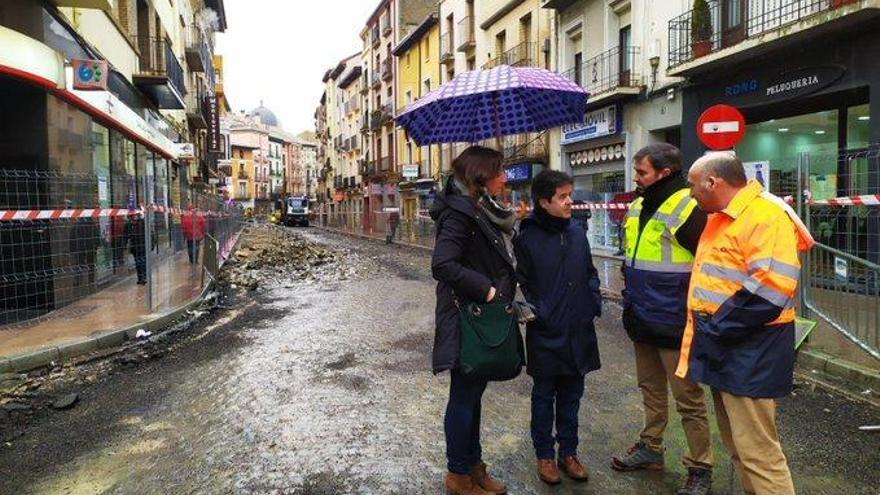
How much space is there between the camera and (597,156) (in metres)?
20.3

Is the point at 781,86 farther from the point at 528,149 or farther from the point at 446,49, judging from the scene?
the point at 446,49

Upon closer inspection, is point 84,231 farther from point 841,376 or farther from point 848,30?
point 848,30

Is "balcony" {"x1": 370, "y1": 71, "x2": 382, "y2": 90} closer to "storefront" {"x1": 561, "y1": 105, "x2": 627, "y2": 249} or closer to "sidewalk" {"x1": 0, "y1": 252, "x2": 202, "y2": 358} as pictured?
"storefront" {"x1": 561, "y1": 105, "x2": 627, "y2": 249}

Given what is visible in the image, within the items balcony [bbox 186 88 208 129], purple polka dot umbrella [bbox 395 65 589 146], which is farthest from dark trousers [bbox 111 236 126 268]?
balcony [bbox 186 88 208 129]

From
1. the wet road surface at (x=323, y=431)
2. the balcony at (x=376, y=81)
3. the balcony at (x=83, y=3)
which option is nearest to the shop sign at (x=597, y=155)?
the wet road surface at (x=323, y=431)

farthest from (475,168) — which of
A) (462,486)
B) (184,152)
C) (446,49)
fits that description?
(446,49)

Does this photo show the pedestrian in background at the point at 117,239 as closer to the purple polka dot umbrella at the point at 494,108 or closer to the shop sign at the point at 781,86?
the purple polka dot umbrella at the point at 494,108

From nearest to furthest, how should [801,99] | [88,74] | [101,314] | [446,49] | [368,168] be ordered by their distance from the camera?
1. [101,314]
2. [88,74]
3. [801,99]
4. [446,49]
5. [368,168]

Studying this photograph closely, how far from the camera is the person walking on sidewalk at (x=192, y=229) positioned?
14.0m

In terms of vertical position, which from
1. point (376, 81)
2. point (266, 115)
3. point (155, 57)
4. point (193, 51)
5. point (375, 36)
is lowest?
point (155, 57)

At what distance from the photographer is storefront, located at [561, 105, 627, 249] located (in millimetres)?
18438

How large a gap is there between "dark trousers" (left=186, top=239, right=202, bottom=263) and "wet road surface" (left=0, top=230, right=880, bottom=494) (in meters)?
6.60

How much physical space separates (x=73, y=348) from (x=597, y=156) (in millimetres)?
16239

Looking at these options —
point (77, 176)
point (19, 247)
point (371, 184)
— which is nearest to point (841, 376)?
point (19, 247)
